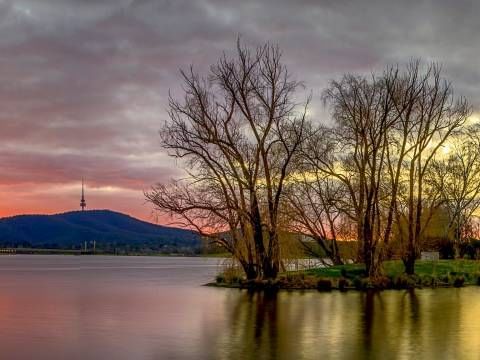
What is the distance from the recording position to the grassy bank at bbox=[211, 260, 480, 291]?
38.4m

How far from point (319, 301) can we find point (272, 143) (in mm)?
11759

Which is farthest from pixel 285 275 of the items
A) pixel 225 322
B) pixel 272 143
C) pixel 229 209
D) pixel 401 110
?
pixel 225 322

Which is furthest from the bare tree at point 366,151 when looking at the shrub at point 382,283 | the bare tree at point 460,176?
the bare tree at point 460,176

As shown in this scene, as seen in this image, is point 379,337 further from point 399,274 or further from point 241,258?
point 399,274

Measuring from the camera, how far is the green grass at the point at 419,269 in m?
41.3

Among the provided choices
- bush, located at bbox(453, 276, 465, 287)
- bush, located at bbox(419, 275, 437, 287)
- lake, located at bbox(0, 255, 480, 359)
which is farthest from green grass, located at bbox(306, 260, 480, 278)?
lake, located at bbox(0, 255, 480, 359)

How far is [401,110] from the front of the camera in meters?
41.6

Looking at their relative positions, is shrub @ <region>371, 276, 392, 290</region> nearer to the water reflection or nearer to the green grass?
the green grass

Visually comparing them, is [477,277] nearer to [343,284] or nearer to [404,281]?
[404,281]

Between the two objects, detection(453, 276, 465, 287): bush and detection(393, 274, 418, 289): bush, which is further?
detection(453, 276, 465, 287): bush

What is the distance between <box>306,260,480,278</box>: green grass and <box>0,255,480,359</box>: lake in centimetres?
640

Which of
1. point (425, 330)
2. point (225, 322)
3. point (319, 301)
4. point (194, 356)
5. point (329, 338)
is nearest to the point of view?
point (194, 356)

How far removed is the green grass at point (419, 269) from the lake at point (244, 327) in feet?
21.0

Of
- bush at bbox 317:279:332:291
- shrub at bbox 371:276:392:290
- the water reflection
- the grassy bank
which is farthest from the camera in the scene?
shrub at bbox 371:276:392:290
